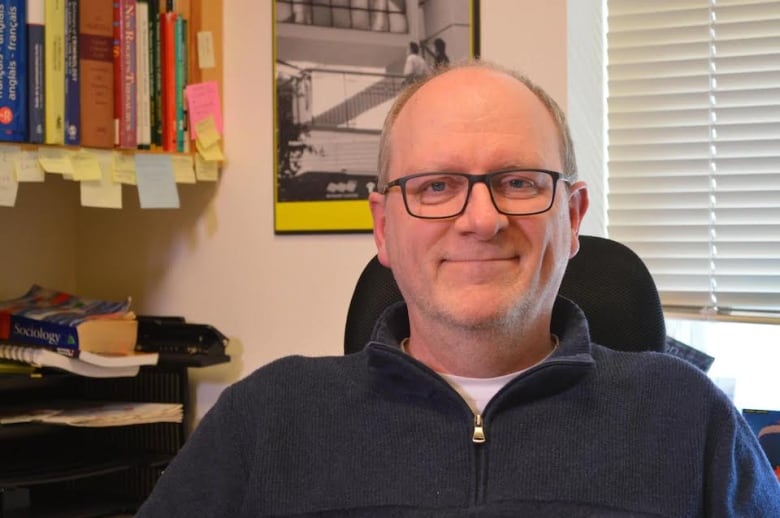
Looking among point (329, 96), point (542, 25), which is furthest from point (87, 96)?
point (542, 25)

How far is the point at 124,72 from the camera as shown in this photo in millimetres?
1940

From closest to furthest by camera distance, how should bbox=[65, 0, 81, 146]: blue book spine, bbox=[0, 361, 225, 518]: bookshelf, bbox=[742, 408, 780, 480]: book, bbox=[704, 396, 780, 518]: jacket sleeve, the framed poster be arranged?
1. bbox=[704, 396, 780, 518]: jacket sleeve
2. bbox=[742, 408, 780, 480]: book
3. bbox=[0, 361, 225, 518]: bookshelf
4. bbox=[65, 0, 81, 146]: blue book spine
5. the framed poster

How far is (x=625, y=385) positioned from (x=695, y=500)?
15cm

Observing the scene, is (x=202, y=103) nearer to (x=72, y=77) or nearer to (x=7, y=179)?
(x=72, y=77)

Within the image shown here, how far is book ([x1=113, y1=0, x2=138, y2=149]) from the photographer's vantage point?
1932 mm

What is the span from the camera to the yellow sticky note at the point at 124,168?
1.93 meters

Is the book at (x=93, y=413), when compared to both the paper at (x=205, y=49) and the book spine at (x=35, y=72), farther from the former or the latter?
the paper at (x=205, y=49)

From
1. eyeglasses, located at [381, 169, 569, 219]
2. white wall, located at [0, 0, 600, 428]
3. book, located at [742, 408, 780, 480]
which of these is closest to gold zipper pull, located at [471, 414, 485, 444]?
eyeglasses, located at [381, 169, 569, 219]

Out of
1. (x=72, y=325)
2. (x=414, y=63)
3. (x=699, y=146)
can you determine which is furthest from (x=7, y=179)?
(x=699, y=146)

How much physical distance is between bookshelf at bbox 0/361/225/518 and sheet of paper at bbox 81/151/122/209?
336 mm

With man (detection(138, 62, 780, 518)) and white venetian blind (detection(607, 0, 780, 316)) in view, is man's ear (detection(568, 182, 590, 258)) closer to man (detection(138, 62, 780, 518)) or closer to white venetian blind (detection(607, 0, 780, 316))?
man (detection(138, 62, 780, 518))

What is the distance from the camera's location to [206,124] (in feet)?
6.80

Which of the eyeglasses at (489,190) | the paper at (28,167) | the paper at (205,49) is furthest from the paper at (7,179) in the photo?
the eyeglasses at (489,190)

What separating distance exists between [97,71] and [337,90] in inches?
18.6
